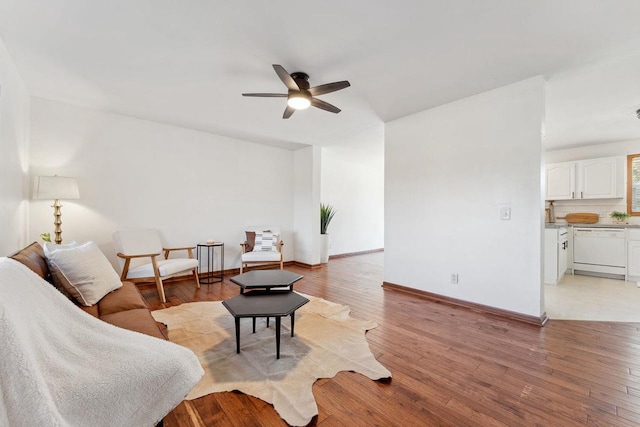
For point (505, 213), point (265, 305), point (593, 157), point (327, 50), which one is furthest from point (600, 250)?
point (265, 305)

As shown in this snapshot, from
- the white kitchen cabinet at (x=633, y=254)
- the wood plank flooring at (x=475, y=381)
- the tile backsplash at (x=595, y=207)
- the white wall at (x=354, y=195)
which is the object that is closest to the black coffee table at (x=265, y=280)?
the wood plank flooring at (x=475, y=381)

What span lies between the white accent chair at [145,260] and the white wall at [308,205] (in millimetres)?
2292

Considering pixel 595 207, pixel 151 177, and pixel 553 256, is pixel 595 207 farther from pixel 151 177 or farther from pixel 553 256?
pixel 151 177

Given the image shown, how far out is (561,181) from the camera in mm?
5219

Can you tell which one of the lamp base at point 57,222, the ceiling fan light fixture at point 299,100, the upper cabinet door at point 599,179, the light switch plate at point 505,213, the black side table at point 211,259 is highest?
the ceiling fan light fixture at point 299,100

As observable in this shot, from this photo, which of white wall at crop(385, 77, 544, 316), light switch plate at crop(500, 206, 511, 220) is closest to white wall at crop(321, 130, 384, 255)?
white wall at crop(385, 77, 544, 316)

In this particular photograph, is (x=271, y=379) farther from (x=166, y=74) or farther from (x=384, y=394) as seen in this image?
(x=166, y=74)

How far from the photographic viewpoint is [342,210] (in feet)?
23.2

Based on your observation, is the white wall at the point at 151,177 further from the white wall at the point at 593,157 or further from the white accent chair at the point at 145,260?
the white wall at the point at 593,157

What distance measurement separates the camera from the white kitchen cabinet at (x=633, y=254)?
423 centimetres

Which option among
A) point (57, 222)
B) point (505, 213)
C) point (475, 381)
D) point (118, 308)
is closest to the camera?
point (475, 381)

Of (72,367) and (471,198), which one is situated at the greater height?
(471,198)

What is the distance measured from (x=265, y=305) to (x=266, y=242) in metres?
2.73

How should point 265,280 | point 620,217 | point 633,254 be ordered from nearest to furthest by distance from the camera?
point 265,280, point 633,254, point 620,217
